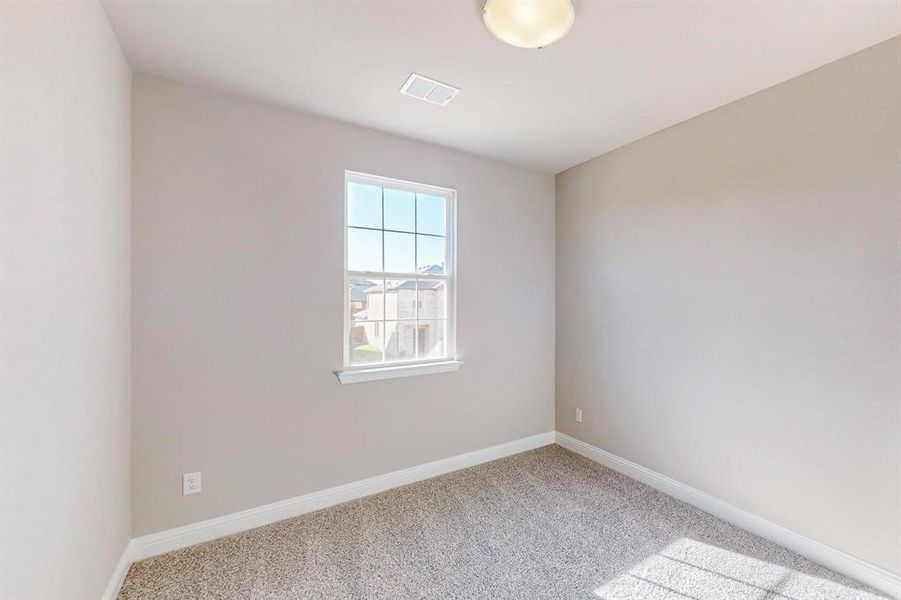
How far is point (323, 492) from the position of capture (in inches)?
96.5

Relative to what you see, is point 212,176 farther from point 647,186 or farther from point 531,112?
point 647,186

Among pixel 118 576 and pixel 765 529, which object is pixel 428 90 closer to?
pixel 118 576

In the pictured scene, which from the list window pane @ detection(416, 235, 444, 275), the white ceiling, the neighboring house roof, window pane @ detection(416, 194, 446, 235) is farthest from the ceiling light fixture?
the neighboring house roof

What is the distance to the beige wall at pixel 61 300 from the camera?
96 cm

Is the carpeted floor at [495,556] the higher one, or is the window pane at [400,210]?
the window pane at [400,210]

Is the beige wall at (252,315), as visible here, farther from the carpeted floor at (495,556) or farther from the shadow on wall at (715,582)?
the shadow on wall at (715,582)

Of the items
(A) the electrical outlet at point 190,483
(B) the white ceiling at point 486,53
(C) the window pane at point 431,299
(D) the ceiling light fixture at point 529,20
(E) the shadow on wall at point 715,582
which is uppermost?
(B) the white ceiling at point 486,53

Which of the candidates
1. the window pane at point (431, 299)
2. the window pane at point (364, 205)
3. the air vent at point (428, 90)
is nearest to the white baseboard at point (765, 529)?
the window pane at point (431, 299)

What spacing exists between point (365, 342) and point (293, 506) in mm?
1121

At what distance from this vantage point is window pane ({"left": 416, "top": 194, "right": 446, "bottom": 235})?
293cm

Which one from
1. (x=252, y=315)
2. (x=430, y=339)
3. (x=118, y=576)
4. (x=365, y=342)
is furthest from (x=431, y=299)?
(x=118, y=576)

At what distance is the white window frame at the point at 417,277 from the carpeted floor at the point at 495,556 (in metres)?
0.87

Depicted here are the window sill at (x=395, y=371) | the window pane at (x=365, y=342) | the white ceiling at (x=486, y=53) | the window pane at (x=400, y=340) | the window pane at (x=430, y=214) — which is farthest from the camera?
the window pane at (x=430, y=214)

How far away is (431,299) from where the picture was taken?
9.84 ft
